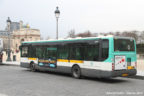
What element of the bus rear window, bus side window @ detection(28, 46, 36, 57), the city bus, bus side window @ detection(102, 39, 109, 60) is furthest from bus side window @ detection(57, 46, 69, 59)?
the bus rear window

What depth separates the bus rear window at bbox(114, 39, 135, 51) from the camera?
11.9 metres

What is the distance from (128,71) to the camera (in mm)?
12219

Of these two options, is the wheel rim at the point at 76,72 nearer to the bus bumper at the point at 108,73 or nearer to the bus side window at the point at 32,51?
the bus bumper at the point at 108,73

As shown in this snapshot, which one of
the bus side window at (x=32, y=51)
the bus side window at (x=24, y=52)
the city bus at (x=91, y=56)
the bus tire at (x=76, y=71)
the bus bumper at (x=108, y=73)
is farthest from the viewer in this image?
the bus side window at (x=24, y=52)

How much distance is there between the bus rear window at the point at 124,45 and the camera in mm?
11939

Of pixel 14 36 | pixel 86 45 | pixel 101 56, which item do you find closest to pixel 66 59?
pixel 86 45

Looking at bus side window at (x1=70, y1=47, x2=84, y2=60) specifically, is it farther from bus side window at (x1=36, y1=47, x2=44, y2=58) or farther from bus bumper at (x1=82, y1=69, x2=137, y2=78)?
bus side window at (x1=36, y1=47, x2=44, y2=58)

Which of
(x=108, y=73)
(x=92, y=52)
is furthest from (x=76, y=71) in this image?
(x=108, y=73)

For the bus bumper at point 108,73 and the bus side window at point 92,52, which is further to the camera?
the bus side window at point 92,52

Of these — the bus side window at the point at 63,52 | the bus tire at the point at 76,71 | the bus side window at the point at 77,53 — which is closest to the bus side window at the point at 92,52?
the bus side window at the point at 77,53

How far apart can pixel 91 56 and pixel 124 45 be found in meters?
2.00

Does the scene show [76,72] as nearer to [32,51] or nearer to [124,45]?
[124,45]

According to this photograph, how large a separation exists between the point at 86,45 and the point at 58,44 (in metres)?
2.94

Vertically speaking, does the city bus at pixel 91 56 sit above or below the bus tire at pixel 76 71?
above
